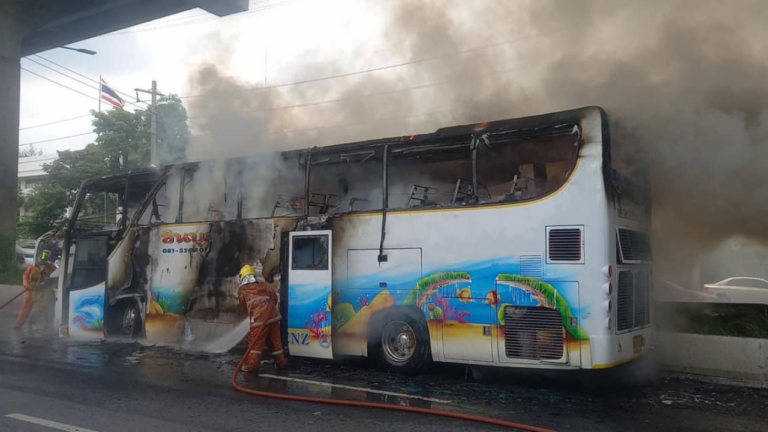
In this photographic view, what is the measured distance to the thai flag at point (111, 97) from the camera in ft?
86.1

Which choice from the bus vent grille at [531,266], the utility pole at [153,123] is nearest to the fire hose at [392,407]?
the bus vent grille at [531,266]

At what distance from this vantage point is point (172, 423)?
16.7 ft

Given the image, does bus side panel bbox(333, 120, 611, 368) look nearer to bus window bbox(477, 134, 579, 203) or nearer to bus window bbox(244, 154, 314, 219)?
bus window bbox(477, 134, 579, 203)

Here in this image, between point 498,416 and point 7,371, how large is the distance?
6.21 m

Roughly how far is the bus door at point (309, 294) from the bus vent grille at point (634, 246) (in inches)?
141

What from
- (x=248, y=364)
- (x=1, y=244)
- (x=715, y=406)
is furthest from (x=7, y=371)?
(x=1, y=244)

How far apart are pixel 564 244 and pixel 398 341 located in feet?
7.92

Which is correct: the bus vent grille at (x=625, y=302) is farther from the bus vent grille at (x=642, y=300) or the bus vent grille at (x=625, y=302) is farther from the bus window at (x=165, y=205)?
the bus window at (x=165, y=205)

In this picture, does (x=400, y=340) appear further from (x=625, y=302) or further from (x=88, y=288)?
(x=88, y=288)

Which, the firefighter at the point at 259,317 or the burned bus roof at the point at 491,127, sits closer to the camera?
the burned bus roof at the point at 491,127

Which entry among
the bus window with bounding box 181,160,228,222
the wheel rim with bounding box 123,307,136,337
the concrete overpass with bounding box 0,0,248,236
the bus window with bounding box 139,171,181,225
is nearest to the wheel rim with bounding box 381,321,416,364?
the bus window with bounding box 181,160,228,222

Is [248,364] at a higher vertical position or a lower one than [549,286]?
lower

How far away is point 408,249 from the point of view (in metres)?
7.20

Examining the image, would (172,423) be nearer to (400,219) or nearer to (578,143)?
(400,219)
